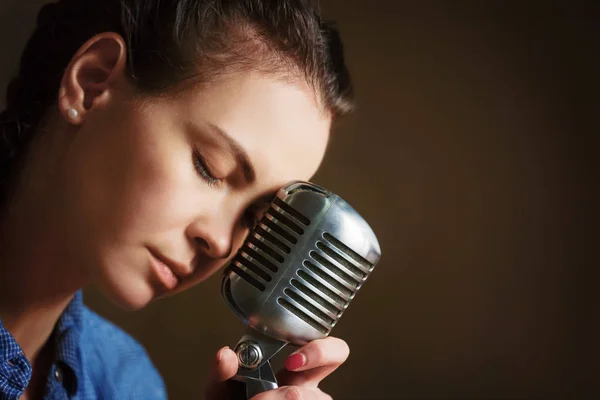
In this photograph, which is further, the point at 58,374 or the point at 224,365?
the point at 58,374

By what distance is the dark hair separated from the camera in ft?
2.91

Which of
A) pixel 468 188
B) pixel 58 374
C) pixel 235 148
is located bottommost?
pixel 58 374

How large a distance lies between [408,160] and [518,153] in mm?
207

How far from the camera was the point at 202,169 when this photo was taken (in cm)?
84

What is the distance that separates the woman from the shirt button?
0.03 feet

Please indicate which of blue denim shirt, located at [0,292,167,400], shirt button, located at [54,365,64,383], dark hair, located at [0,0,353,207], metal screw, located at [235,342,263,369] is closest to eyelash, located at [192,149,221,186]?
dark hair, located at [0,0,353,207]

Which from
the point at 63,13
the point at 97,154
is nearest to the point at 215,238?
the point at 97,154

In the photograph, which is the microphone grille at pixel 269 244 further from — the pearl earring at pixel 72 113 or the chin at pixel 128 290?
the pearl earring at pixel 72 113

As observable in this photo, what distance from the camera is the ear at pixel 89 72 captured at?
90 centimetres

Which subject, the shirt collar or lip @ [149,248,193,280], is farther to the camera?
the shirt collar

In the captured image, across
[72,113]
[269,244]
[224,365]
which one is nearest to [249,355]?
[224,365]

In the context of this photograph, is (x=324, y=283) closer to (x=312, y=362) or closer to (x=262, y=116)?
(x=312, y=362)

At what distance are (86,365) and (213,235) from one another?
1.54 ft

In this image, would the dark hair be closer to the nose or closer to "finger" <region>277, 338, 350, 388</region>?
the nose
